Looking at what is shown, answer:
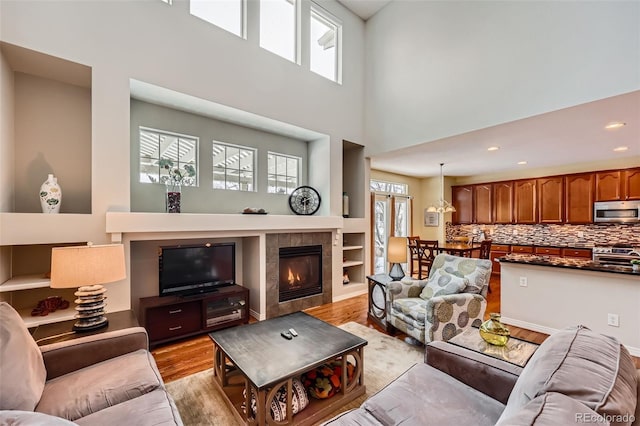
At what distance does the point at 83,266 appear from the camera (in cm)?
196

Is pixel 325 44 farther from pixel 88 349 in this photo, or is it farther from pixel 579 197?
pixel 579 197

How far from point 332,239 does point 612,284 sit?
3.37 meters

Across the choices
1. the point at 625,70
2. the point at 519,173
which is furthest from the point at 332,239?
the point at 519,173

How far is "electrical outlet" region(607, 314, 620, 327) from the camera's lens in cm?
286

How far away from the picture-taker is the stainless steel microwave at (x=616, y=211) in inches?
193

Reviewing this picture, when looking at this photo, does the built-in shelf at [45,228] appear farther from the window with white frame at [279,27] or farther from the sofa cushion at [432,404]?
the window with white frame at [279,27]

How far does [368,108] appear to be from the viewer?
5.08 m

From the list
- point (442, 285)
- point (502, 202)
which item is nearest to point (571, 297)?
point (442, 285)

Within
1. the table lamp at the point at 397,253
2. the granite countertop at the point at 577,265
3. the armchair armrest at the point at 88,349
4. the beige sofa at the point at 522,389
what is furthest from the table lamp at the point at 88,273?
the granite countertop at the point at 577,265

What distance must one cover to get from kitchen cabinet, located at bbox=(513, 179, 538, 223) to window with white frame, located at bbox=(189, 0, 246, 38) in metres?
6.53

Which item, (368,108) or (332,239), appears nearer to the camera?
(332,239)

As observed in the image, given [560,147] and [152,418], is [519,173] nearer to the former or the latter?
[560,147]

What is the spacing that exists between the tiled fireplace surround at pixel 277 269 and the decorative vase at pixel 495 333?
271 cm

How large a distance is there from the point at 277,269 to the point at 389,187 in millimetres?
4005
